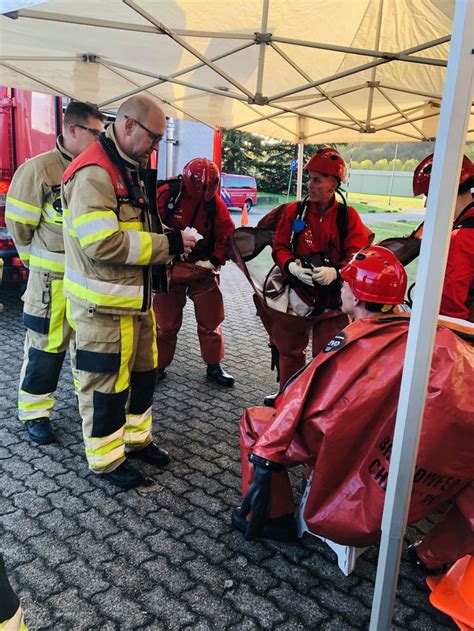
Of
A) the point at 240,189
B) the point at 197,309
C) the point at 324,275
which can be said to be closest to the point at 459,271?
the point at 324,275

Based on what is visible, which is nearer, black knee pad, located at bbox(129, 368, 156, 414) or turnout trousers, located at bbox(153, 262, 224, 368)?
black knee pad, located at bbox(129, 368, 156, 414)

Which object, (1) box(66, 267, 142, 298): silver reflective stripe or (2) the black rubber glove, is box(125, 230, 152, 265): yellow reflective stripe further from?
(2) the black rubber glove

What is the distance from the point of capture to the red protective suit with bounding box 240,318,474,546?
167cm

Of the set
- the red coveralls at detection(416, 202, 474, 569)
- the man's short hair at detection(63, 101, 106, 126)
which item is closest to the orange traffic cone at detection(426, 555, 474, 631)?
the red coveralls at detection(416, 202, 474, 569)

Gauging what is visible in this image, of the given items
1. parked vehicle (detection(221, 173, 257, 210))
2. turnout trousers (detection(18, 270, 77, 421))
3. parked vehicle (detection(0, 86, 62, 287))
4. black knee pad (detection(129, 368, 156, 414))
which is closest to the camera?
black knee pad (detection(129, 368, 156, 414))

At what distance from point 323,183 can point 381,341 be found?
190 centimetres

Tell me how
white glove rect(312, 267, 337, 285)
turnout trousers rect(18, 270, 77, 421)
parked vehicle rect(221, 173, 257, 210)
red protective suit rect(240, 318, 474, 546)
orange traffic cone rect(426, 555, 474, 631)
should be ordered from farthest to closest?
parked vehicle rect(221, 173, 257, 210), white glove rect(312, 267, 337, 285), turnout trousers rect(18, 270, 77, 421), orange traffic cone rect(426, 555, 474, 631), red protective suit rect(240, 318, 474, 546)

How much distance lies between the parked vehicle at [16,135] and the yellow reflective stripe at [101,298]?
3.07 meters

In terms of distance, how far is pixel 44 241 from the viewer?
3.10 m

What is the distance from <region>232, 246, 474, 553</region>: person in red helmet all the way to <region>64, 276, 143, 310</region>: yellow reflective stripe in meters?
1.00

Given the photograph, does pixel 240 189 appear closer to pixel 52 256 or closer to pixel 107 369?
pixel 52 256

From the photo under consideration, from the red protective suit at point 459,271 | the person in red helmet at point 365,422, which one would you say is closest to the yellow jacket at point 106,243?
the person in red helmet at point 365,422

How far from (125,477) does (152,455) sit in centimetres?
30

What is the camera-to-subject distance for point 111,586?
2.08 meters
